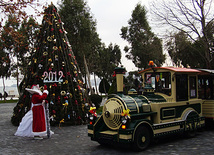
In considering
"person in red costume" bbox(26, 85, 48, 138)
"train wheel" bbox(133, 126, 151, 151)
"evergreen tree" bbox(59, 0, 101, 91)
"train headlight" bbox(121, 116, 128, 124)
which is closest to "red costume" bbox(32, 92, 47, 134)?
"person in red costume" bbox(26, 85, 48, 138)

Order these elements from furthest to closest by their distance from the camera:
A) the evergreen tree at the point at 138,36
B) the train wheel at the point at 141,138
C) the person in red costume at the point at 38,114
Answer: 1. the evergreen tree at the point at 138,36
2. the person in red costume at the point at 38,114
3. the train wheel at the point at 141,138

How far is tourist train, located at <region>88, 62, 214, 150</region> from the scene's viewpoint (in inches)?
271

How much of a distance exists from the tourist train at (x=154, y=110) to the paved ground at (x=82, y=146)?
33cm

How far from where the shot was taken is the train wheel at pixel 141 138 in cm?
672

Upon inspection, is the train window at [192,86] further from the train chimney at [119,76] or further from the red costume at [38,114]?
the red costume at [38,114]

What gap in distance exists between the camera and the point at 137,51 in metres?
31.4

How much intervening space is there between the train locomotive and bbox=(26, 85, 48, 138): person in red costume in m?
2.17

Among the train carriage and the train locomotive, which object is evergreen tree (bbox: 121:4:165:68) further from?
the train locomotive

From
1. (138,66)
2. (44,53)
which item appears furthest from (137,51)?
(44,53)

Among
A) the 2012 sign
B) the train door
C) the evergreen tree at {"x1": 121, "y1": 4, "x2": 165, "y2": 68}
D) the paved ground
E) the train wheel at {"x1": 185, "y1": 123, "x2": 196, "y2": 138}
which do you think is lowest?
the paved ground

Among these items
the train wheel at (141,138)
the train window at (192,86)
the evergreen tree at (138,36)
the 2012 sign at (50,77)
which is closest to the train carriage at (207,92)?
the train window at (192,86)

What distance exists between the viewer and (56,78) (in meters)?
11.7

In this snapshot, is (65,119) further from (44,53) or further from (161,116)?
(161,116)

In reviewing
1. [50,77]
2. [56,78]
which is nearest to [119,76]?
[56,78]
